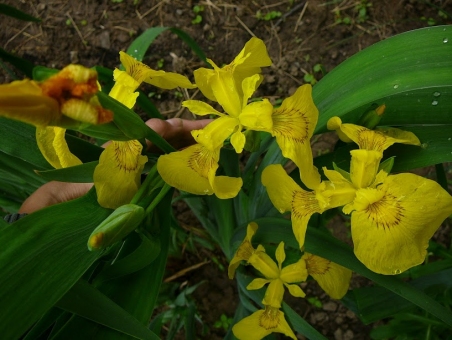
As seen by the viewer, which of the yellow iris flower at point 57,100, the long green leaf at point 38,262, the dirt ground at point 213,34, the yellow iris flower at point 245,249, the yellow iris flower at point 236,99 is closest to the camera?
the yellow iris flower at point 57,100

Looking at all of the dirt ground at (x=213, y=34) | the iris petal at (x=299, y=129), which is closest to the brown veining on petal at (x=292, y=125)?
the iris petal at (x=299, y=129)

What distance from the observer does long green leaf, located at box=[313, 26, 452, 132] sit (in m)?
0.67

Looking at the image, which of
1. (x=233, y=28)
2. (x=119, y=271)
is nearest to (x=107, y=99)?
(x=119, y=271)

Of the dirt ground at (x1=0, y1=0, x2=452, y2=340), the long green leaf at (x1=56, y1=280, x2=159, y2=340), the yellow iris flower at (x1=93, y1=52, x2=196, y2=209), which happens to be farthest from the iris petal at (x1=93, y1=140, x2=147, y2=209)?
the dirt ground at (x1=0, y1=0, x2=452, y2=340)

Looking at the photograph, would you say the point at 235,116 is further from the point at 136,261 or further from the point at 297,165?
the point at 136,261

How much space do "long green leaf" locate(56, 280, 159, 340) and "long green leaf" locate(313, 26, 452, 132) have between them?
437 millimetres

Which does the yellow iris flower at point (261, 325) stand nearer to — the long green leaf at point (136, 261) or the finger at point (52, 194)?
the long green leaf at point (136, 261)

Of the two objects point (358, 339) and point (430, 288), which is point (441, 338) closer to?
point (430, 288)

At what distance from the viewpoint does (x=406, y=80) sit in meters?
0.68

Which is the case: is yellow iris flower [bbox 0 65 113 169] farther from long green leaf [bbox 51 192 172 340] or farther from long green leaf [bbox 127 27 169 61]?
long green leaf [bbox 127 27 169 61]

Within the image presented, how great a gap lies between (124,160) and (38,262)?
0.57ft

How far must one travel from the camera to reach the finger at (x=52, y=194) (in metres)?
0.86

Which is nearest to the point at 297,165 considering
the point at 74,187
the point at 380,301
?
the point at 380,301

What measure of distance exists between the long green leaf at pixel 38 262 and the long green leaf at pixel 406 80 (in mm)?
433
